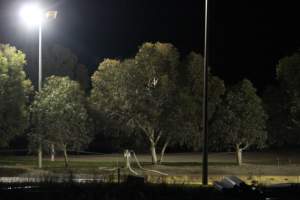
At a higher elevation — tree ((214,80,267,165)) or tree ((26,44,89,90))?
tree ((26,44,89,90))

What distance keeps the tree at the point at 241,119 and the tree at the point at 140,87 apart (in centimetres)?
440

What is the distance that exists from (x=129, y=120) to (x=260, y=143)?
932 cm

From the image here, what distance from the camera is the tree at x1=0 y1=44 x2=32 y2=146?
35938 millimetres

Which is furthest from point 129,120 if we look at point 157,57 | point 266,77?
point 266,77

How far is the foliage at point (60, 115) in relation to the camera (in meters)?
36.2

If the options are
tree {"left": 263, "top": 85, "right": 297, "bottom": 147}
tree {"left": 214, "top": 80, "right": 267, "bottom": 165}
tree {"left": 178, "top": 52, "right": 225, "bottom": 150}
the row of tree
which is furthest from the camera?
tree {"left": 263, "top": 85, "right": 297, "bottom": 147}

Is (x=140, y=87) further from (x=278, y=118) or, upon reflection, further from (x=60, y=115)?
(x=278, y=118)

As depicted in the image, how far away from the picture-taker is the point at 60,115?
1421 inches

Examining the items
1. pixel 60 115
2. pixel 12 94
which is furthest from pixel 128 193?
pixel 12 94

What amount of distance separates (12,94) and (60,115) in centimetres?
315

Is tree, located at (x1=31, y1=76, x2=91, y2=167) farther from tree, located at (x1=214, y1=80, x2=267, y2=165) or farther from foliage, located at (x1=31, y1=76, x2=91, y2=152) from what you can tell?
tree, located at (x1=214, y1=80, x2=267, y2=165)

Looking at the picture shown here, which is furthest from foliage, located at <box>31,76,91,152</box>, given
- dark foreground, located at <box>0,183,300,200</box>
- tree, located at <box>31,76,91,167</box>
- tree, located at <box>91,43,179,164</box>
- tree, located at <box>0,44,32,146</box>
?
dark foreground, located at <box>0,183,300,200</box>

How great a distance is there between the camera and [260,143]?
39.7 metres

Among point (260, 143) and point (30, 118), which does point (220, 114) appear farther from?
point (30, 118)
